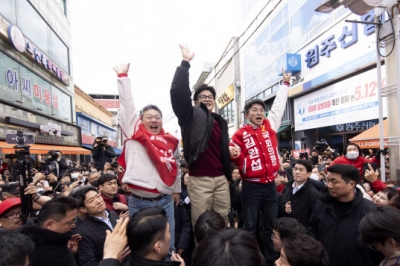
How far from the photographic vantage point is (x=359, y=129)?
11523mm

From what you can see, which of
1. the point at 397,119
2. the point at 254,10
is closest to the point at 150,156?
the point at 397,119

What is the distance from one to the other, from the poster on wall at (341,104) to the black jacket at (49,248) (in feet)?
27.5

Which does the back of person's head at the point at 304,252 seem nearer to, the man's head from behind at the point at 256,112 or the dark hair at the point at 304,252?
the dark hair at the point at 304,252

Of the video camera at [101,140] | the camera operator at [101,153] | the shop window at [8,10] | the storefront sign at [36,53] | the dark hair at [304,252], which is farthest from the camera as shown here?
the storefront sign at [36,53]

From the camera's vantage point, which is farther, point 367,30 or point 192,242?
point 367,30

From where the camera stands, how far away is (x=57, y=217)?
2.05 metres

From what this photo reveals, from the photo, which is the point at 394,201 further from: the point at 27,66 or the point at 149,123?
the point at 27,66

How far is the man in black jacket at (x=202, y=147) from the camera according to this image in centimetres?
265

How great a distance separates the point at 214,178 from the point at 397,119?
2936 millimetres

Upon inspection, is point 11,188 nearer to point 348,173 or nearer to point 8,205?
point 8,205

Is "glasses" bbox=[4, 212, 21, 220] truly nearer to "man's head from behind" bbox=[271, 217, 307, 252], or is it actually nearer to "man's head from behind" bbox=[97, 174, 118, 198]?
"man's head from behind" bbox=[97, 174, 118, 198]

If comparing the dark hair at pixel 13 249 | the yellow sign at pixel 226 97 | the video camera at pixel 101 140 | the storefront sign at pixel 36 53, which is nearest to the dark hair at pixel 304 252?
the dark hair at pixel 13 249

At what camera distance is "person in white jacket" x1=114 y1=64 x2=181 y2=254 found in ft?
8.36

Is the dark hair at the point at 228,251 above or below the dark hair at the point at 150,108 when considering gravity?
below
